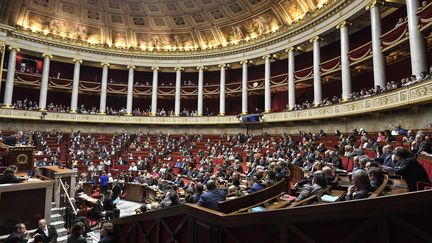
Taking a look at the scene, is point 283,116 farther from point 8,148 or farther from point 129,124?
point 8,148

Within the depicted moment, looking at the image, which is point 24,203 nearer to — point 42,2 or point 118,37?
point 42,2

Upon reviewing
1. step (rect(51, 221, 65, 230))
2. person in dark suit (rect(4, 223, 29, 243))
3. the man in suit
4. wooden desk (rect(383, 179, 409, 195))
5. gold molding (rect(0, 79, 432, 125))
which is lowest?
step (rect(51, 221, 65, 230))

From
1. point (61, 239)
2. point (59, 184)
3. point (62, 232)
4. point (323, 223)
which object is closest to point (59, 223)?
point (62, 232)

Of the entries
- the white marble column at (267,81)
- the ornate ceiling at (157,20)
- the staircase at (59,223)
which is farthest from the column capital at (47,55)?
the staircase at (59,223)

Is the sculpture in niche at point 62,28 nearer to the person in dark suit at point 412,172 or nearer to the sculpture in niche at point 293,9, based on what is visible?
the sculpture in niche at point 293,9

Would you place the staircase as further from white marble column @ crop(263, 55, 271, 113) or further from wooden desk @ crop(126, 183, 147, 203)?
white marble column @ crop(263, 55, 271, 113)

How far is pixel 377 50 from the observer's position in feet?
46.3

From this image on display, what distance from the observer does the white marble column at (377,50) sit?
13.9 meters

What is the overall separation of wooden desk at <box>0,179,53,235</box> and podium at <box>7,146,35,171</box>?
2.85m

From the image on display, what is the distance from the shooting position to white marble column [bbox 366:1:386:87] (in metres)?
13.9

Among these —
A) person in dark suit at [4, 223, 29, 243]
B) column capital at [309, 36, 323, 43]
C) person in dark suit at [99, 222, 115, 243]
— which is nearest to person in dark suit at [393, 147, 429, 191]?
person in dark suit at [99, 222, 115, 243]

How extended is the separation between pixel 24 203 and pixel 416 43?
15.5 m

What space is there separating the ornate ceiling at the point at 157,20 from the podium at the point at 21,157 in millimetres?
17740

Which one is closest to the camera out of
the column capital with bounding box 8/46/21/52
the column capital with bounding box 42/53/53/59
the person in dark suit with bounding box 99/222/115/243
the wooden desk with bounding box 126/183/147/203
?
the person in dark suit with bounding box 99/222/115/243
